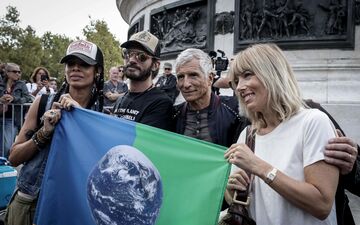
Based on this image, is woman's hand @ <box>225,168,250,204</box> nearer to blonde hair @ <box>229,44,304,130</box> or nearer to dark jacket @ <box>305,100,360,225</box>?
blonde hair @ <box>229,44,304,130</box>

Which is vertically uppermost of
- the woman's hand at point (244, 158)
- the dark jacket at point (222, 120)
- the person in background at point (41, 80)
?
the person in background at point (41, 80)

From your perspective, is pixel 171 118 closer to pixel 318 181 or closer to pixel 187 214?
pixel 187 214

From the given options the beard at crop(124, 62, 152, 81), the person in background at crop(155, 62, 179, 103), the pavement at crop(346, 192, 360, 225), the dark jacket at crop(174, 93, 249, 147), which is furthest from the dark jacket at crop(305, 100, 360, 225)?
the person in background at crop(155, 62, 179, 103)

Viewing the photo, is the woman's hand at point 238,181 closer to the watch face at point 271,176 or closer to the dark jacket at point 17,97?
the watch face at point 271,176

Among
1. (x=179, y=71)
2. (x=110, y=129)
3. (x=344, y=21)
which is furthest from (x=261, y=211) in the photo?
(x=344, y=21)

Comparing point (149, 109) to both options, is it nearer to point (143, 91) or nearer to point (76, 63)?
point (143, 91)

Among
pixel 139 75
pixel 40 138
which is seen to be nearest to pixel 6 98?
pixel 139 75

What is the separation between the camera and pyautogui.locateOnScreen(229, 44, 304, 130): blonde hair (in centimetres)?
205

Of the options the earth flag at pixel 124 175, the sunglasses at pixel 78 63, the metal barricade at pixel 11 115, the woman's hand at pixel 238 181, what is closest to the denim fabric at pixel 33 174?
the earth flag at pixel 124 175

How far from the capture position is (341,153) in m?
1.87

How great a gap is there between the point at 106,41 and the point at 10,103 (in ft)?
122

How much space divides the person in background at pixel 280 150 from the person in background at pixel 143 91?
2.83ft

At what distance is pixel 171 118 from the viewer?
302cm

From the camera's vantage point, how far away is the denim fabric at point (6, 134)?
697 cm
